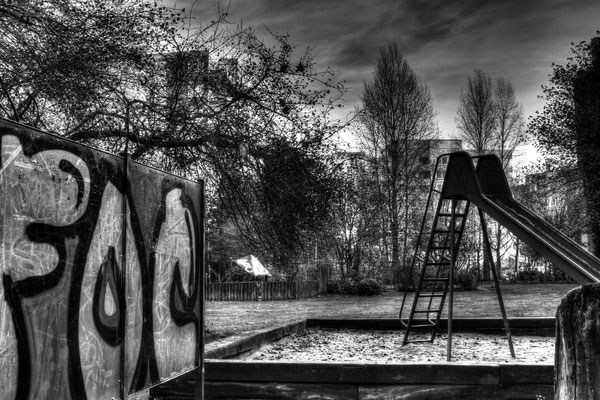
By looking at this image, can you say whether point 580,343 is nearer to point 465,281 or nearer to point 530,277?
point 465,281

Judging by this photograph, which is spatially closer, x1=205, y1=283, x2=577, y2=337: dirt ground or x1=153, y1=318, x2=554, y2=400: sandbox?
x1=153, y1=318, x2=554, y2=400: sandbox

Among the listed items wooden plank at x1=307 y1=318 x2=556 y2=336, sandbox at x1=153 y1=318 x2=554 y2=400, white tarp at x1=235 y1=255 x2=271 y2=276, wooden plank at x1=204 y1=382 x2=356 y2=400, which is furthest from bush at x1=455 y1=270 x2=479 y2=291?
wooden plank at x1=204 y1=382 x2=356 y2=400

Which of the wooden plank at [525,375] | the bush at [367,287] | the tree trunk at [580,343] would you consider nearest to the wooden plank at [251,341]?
the wooden plank at [525,375]

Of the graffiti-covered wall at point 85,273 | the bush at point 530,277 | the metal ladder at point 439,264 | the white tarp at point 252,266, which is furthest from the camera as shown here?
the bush at point 530,277

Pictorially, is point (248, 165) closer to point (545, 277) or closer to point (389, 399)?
point (389, 399)

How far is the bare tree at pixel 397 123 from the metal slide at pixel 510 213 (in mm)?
24733

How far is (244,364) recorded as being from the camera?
5992mm

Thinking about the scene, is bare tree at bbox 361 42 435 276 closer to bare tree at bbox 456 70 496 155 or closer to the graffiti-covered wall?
bare tree at bbox 456 70 496 155

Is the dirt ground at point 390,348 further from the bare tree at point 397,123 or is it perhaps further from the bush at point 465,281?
the bare tree at point 397,123

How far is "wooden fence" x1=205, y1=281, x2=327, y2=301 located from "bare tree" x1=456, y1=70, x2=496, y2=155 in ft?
65.8

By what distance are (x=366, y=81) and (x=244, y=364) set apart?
3158cm

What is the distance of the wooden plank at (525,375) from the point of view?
5.70 meters

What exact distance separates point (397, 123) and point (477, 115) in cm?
799

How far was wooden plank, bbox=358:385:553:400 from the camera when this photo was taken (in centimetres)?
568
